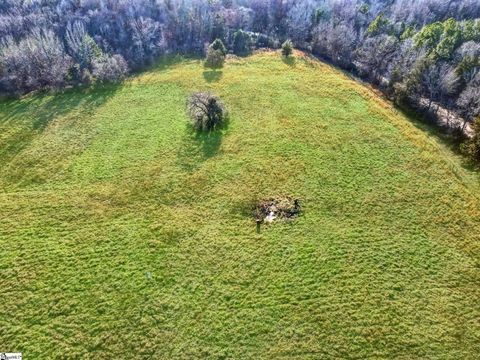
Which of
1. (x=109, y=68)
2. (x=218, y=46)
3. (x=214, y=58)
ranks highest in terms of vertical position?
(x=218, y=46)

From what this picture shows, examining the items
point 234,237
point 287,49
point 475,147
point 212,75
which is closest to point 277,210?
point 234,237

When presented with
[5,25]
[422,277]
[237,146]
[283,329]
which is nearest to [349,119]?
[237,146]

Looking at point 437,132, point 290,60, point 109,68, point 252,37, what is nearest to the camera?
Answer: point 437,132

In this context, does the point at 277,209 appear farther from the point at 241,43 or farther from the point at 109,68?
the point at 241,43

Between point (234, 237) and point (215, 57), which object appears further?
point (215, 57)

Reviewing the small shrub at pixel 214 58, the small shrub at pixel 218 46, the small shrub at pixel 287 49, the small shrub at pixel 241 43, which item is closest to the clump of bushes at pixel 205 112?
the small shrub at pixel 214 58

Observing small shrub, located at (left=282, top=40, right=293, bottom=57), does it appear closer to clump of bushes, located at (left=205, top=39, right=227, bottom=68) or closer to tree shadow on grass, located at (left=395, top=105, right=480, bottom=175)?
clump of bushes, located at (left=205, top=39, right=227, bottom=68)
